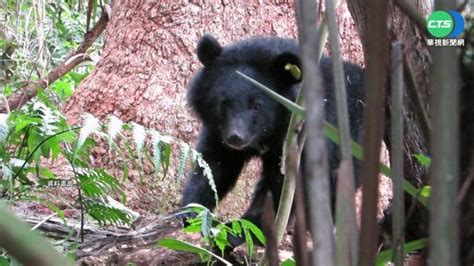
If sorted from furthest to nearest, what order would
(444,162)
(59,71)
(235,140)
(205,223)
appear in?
(59,71)
(235,140)
(205,223)
(444,162)

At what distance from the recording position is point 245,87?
488 centimetres

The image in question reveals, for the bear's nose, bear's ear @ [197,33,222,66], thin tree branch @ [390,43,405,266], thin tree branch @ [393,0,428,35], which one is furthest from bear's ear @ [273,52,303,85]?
thin tree branch @ [390,43,405,266]

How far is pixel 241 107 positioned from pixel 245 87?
0.45ft

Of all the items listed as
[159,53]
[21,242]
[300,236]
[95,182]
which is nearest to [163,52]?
[159,53]

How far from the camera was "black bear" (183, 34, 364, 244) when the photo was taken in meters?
4.76

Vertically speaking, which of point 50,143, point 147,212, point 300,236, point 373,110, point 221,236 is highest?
point 373,110

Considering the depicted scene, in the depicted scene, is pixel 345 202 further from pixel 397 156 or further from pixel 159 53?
pixel 159 53

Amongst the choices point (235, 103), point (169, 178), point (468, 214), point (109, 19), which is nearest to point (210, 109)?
point (235, 103)

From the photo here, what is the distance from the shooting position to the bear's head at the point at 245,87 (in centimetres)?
480

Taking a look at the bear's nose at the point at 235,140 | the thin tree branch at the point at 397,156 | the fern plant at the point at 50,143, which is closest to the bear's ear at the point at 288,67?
the bear's nose at the point at 235,140

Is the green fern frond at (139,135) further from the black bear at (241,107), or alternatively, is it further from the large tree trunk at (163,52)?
the large tree trunk at (163,52)

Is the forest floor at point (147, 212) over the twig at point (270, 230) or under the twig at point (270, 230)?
under

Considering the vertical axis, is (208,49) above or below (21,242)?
above

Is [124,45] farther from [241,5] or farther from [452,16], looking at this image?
[452,16]
